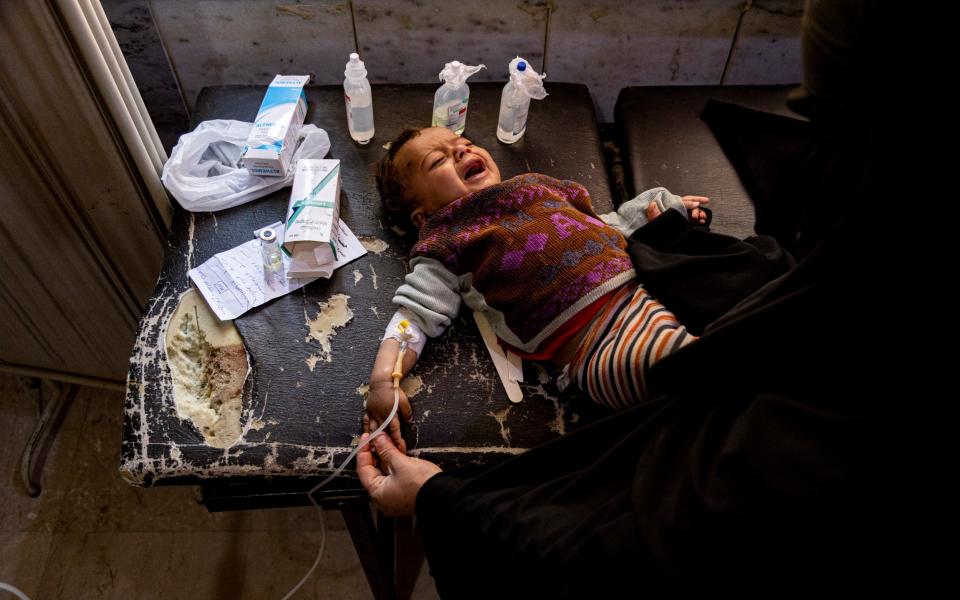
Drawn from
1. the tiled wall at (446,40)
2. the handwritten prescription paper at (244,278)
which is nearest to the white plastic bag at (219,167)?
the handwritten prescription paper at (244,278)

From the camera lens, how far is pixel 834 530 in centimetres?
51

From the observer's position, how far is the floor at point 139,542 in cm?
152

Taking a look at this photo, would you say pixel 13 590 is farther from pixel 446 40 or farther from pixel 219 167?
pixel 446 40

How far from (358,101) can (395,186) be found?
0.83ft

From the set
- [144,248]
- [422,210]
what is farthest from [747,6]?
[144,248]

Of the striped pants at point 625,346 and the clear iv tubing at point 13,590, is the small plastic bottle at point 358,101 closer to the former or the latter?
the striped pants at point 625,346

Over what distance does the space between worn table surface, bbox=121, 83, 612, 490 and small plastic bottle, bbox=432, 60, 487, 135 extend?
0.24 metres

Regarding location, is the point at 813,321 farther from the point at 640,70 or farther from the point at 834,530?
the point at 640,70

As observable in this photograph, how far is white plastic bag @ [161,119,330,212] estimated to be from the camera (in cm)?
129

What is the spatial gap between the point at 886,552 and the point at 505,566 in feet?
1.52

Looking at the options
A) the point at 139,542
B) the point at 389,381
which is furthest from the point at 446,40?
the point at 139,542

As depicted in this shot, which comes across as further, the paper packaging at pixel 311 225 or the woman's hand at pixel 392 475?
the paper packaging at pixel 311 225

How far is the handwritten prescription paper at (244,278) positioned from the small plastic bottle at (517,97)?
47cm

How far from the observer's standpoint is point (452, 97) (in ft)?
4.59
